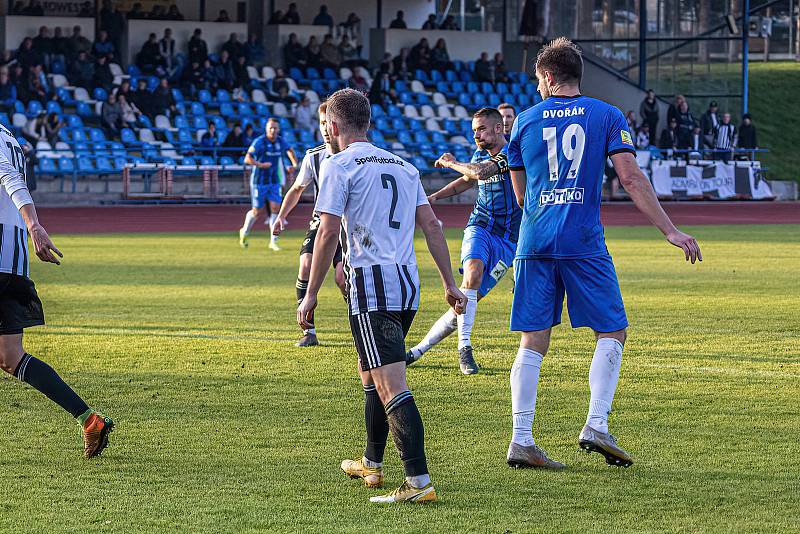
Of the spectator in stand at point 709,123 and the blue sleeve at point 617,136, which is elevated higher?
→ the blue sleeve at point 617,136

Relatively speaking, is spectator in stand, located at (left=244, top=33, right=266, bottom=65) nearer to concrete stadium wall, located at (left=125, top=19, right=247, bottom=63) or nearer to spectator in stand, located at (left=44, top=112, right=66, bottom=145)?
concrete stadium wall, located at (left=125, top=19, right=247, bottom=63)

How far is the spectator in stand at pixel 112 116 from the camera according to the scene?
1219 inches

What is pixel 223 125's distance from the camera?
33.1 m

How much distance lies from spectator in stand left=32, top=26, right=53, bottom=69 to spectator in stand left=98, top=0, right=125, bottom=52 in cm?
194

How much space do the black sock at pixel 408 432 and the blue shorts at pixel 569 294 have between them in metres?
0.91

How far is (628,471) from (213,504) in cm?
202

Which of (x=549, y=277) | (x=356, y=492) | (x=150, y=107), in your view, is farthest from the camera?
(x=150, y=107)

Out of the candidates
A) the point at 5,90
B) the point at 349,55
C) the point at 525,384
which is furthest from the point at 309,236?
the point at 349,55

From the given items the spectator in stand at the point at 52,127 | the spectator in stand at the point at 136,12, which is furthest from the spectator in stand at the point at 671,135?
the spectator in stand at the point at 52,127

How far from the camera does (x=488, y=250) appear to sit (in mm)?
8961

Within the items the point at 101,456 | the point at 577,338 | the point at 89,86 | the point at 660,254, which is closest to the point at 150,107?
the point at 89,86

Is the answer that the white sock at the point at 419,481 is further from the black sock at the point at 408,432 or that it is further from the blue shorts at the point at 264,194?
the blue shorts at the point at 264,194

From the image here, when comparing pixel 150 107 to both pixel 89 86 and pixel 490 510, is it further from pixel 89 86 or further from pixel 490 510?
pixel 490 510

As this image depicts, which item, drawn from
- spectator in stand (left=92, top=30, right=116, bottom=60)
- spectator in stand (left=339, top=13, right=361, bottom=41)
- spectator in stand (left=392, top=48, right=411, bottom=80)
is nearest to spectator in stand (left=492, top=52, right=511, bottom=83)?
spectator in stand (left=392, top=48, right=411, bottom=80)
